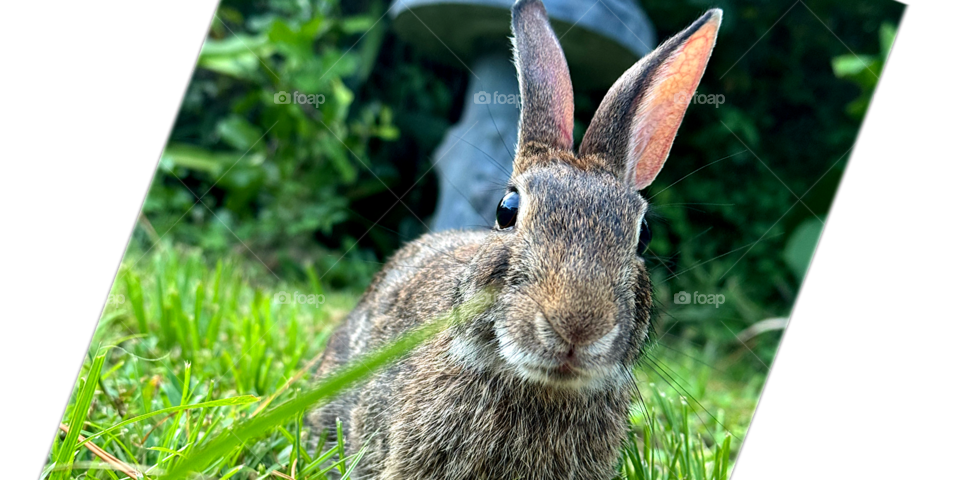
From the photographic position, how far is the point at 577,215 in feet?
7.34

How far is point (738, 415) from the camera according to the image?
4191mm

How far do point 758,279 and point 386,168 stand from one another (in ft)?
12.9

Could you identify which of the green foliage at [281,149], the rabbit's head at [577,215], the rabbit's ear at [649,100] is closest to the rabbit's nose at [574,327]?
the rabbit's head at [577,215]

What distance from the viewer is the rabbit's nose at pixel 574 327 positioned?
196cm

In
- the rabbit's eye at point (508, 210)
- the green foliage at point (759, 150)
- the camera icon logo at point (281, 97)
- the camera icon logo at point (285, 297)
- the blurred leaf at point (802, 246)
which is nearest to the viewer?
the rabbit's eye at point (508, 210)

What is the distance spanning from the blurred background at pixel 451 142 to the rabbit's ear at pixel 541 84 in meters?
2.28

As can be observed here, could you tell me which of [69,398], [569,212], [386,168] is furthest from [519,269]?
[386,168]

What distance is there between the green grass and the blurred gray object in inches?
64.5

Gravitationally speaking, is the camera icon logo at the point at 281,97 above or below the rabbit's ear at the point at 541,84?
above

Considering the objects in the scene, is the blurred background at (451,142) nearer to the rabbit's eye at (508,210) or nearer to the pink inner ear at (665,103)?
the pink inner ear at (665,103)

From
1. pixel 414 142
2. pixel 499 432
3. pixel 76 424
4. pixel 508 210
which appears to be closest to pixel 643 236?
pixel 508 210

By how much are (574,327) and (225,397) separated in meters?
1.85

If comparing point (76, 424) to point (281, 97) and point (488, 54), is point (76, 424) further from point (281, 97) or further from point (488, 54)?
point (488, 54)

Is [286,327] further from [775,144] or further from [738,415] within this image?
[775,144]
